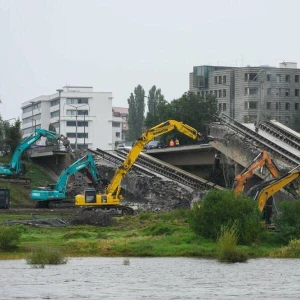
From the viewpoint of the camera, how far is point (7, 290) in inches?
1999

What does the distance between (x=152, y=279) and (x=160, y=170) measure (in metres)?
64.1

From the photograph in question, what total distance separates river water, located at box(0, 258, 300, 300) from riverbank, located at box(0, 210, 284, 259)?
8.66 ft

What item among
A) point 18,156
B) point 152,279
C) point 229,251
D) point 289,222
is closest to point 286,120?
point 18,156

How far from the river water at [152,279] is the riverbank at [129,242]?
264 centimetres

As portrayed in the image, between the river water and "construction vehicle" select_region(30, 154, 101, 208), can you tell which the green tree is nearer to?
"construction vehicle" select_region(30, 154, 101, 208)

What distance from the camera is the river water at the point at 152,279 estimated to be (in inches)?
1954

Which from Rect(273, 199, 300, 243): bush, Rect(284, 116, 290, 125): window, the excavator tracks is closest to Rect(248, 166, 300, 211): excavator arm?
Rect(273, 199, 300, 243): bush

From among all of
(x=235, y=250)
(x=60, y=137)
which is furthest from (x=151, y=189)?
(x=235, y=250)

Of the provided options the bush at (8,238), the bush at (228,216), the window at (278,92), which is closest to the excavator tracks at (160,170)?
the bush at (228,216)

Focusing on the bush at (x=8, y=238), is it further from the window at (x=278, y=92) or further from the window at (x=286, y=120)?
the window at (x=278, y=92)

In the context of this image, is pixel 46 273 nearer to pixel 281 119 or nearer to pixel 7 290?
pixel 7 290

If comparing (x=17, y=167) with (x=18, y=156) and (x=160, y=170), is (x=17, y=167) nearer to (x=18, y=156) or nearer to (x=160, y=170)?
(x=18, y=156)

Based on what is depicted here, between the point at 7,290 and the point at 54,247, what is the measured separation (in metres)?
18.0

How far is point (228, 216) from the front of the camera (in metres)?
71.8
